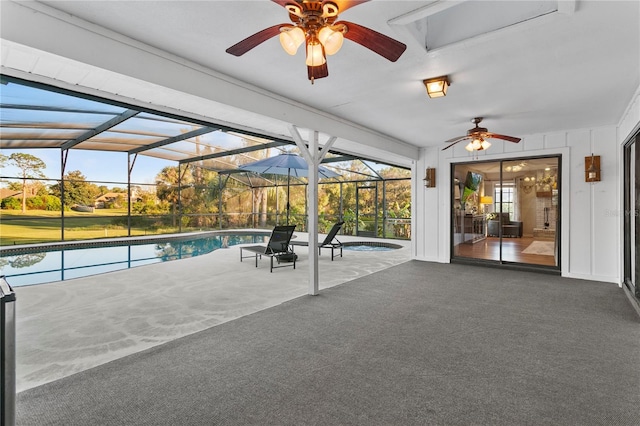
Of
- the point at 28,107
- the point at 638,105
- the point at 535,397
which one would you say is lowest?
the point at 535,397

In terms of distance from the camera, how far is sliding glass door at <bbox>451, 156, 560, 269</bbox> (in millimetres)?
7414

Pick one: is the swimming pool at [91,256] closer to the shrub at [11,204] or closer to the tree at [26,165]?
the shrub at [11,204]

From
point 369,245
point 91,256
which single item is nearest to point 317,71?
point 369,245

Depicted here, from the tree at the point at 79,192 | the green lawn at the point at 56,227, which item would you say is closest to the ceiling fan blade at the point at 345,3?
the green lawn at the point at 56,227

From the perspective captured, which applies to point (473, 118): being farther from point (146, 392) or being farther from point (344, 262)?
point (146, 392)

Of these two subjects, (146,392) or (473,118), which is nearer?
(146,392)

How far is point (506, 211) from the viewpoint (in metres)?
9.50

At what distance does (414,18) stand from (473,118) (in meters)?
3.18

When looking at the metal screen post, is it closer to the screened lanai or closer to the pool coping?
the screened lanai

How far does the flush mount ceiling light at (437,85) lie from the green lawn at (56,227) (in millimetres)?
11990

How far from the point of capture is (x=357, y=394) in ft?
7.00

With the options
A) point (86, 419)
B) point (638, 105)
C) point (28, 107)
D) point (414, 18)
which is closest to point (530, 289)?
point (638, 105)

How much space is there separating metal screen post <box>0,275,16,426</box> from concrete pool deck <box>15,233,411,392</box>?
3.48 feet

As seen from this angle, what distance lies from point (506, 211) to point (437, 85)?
7512 millimetres
